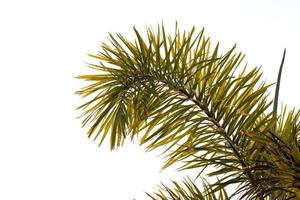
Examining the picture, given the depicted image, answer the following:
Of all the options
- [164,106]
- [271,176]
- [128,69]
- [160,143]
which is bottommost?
[271,176]

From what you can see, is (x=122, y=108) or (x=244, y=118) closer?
(x=244, y=118)

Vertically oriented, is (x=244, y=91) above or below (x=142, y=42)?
below

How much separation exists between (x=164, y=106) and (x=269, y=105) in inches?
28.9

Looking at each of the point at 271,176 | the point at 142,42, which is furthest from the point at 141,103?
the point at 271,176

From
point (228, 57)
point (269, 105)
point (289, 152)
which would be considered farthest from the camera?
point (228, 57)

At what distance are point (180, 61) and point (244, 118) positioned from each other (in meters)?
0.67

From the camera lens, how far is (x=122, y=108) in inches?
167

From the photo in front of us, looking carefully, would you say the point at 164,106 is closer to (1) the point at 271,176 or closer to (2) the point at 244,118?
(2) the point at 244,118

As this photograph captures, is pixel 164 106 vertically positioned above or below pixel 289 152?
above

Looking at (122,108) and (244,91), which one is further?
(122,108)

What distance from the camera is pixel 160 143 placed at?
3.96 m

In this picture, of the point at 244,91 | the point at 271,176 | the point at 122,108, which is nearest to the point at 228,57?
the point at 244,91

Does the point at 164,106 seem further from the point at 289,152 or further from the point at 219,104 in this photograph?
the point at 289,152

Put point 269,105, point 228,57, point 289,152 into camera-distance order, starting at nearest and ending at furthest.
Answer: point 289,152 → point 269,105 → point 228,57
